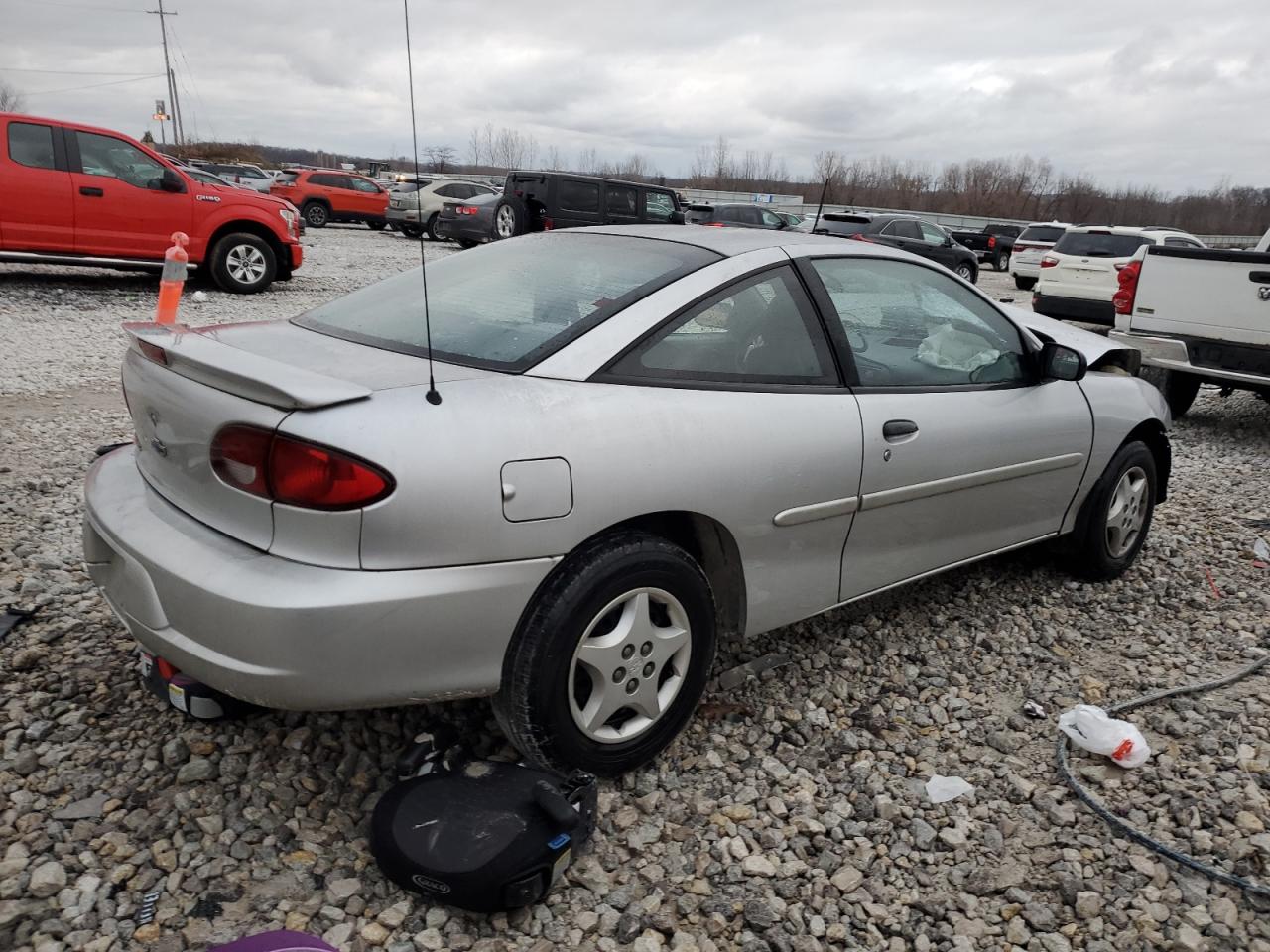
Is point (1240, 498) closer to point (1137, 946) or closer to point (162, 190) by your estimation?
point (1137, 946)

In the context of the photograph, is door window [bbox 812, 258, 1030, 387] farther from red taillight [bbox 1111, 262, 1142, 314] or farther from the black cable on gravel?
red taillight [bbox 1111, 262, 1142, 314]

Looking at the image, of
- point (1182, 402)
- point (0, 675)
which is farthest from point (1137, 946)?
point (1182, 402)

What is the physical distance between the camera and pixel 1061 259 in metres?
15.2

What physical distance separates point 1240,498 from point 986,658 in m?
3.36

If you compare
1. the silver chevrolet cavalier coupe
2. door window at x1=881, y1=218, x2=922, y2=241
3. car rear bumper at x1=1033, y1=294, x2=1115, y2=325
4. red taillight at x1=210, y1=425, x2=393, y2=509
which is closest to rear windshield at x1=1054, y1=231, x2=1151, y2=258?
car rear bumper at x1=1033, y1=294, x2=1115, y2=325

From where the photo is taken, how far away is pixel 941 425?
3.19 meters

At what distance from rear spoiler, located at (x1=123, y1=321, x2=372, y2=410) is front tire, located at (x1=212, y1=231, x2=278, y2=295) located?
9525mm

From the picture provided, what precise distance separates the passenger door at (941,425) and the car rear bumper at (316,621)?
4.32 ft

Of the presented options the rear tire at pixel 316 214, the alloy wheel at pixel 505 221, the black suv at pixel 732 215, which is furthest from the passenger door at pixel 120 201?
the rear tire at pixel 316 214

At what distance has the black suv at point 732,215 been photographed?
21.2 m

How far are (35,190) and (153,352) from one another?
31.1 ft

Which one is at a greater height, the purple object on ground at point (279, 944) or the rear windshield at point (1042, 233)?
the rear windshield at point (1042, 233)

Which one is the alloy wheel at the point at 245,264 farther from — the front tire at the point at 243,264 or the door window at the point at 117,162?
the door window at the point at 117,162

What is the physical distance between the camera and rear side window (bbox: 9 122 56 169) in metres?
9.95
